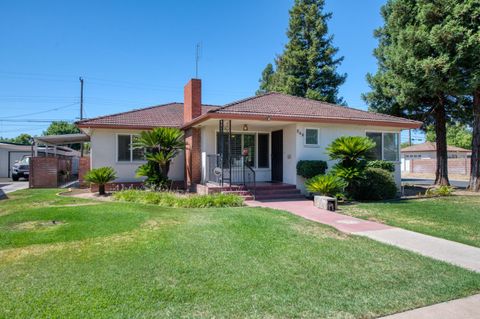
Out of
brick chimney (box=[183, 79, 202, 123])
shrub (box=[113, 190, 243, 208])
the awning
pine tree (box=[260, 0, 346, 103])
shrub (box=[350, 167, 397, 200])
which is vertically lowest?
shrub (box=[113, 190, 243, 208])

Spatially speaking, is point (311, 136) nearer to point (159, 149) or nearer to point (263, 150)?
point (263, 150)

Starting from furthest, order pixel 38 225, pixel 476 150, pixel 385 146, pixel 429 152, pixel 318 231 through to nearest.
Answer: pixel 429 152, pixel 476 150, pixel 385 146, pixel 38 225, pixel 318 231

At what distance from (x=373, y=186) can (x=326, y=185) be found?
2.42m

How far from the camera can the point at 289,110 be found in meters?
13.2

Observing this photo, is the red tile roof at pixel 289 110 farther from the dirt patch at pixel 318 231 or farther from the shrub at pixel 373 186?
the dirt patch at pixel 318 231

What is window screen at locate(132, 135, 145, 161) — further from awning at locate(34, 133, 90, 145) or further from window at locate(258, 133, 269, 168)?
window at locate(258, 133, 269, 168)

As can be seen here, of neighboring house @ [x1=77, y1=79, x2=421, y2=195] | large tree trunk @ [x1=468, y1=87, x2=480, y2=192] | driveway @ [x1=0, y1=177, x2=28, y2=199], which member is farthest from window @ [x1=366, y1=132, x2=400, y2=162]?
driveway @ [x1=0, y1=177, x2=28, y2=199]

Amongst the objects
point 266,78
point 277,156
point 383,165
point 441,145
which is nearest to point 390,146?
point 383,165

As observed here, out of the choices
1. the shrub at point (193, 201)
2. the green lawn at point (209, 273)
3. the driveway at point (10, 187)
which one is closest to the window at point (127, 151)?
the shrub at point (193, 201)

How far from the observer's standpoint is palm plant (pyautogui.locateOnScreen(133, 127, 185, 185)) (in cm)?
1330

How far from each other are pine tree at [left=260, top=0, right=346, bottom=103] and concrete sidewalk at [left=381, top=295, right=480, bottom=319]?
23.9 metres

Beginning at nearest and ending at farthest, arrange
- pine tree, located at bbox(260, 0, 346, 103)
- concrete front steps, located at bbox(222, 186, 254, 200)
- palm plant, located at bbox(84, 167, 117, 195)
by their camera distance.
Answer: concrete front steps, located at bbox(222, 186, 254, 200), palm plant, located at bbox(84, 167, 117, 195), pine tree, located at bbox(260, 0, 346, 103)

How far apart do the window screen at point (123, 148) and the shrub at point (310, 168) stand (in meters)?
8.50

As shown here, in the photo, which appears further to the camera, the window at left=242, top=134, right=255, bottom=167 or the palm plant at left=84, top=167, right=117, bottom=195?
the window at left=242, top=134, right=255, bottom=167
